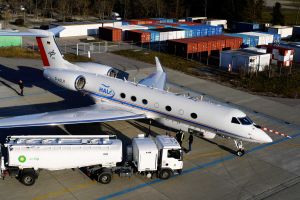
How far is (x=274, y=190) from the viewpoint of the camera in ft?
65.6

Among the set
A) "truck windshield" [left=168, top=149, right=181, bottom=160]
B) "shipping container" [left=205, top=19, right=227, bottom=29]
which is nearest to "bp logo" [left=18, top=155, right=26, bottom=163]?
"truck windshield" [left=168, top=149, right=181, bottom=160]

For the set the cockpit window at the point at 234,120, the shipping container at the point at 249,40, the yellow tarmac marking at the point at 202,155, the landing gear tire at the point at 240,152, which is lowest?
the yellow tarmac marking at the point at 202,155

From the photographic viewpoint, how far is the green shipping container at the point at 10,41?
168 feet

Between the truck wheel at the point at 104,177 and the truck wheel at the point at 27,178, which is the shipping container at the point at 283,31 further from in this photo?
the truck wheel at the point at 27,178

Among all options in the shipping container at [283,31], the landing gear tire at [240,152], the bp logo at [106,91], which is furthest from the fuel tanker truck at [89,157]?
the shipping container at [283,31]

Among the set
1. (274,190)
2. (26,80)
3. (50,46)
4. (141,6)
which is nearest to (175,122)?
(274,190)

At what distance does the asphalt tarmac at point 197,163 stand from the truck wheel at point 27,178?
324 mm

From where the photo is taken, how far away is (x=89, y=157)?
62.8ft

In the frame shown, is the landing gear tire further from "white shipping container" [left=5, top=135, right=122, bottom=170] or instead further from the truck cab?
"white shipping container" [left=5, top=135, right=122, bottom=170]

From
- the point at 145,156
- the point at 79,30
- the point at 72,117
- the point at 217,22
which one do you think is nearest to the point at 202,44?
the point at 79,30

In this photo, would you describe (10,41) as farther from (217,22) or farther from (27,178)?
(217,22)

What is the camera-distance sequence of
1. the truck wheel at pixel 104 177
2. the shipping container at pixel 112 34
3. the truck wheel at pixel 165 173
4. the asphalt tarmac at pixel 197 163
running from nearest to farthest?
the asphalt tarmac at pixel 197 163
the truck wheel at pixel 104 177
the truck wheel at pixel 165 173
the shipping container at pixel 112 34

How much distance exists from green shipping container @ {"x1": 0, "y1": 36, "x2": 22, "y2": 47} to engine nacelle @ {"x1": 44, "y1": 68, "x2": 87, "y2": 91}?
26.1 metres

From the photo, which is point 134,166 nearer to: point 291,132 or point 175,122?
point 175,122
